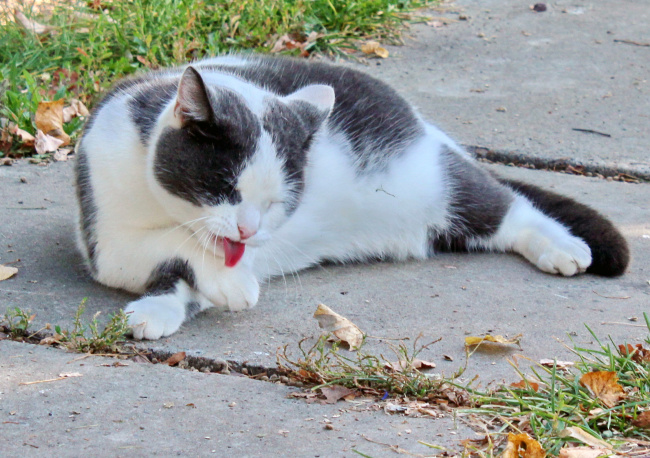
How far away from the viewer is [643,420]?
182 centimetres

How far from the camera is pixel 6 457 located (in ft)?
5.54

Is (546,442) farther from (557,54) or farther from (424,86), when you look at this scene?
(557,54)

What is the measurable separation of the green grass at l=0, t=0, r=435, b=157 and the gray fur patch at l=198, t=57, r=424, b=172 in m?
1.37

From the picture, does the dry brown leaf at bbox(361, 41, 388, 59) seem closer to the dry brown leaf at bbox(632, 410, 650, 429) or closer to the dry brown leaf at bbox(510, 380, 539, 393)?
the dry brown leaf at bbox(510, 380, 539, 393)

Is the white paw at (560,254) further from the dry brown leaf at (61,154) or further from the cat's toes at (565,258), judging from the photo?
the dry brown leaf at (61,154)

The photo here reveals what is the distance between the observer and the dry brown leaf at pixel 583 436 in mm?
1729

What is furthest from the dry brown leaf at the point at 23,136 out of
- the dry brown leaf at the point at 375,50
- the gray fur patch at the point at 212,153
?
the dry brown leaf at the point at 375,50

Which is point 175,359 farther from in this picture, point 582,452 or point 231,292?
point 582,452

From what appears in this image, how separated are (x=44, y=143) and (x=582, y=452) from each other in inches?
120

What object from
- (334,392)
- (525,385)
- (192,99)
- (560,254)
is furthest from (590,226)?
(192,99)

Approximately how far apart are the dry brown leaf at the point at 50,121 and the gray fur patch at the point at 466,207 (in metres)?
1.89

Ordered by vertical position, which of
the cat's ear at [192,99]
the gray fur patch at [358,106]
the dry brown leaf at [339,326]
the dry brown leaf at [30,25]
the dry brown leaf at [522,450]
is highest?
the cat's ear at [192,99]

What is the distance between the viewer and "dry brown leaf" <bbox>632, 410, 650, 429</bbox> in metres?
1.82

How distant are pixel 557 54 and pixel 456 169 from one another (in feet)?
8.57
